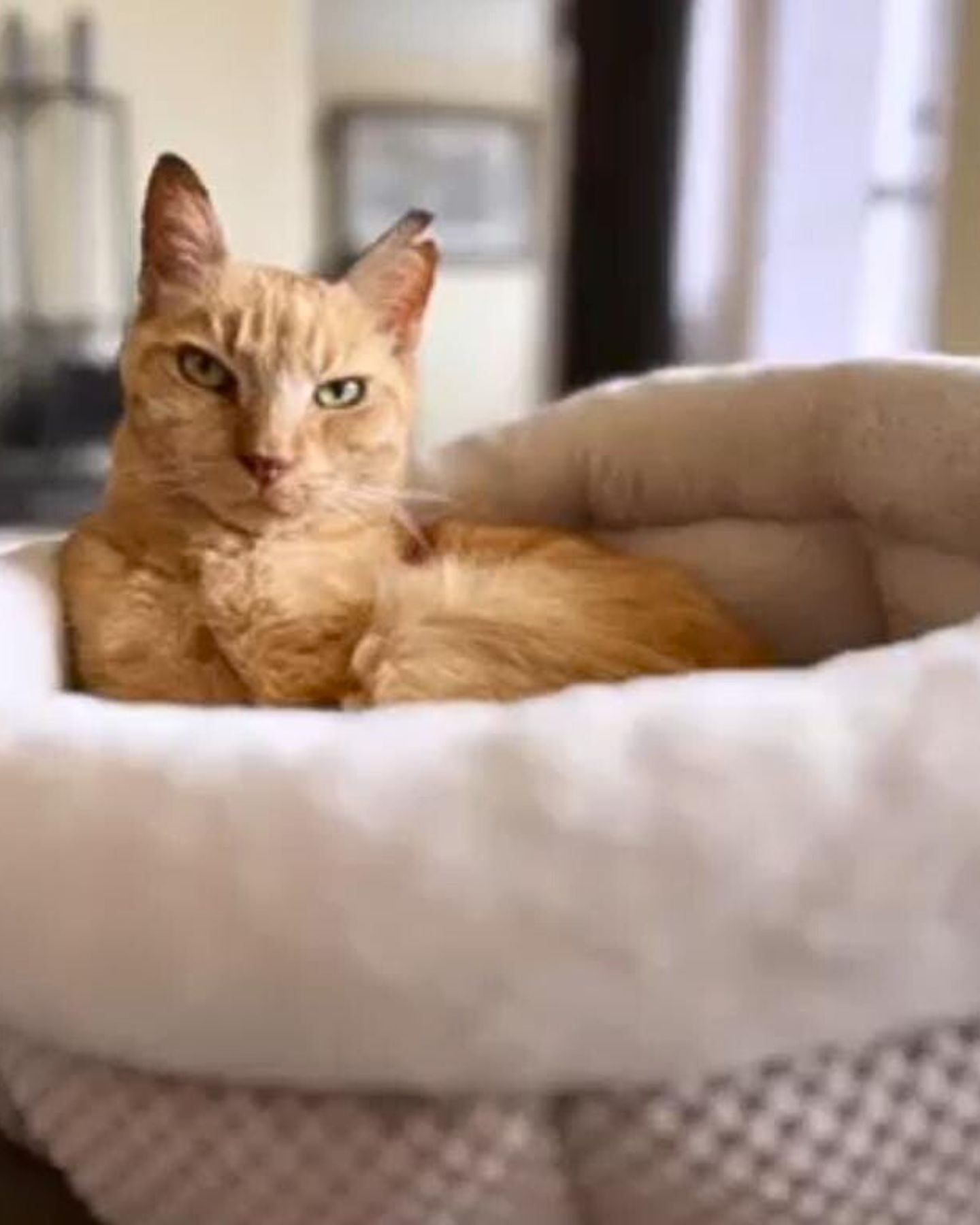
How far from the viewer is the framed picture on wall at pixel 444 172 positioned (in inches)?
150

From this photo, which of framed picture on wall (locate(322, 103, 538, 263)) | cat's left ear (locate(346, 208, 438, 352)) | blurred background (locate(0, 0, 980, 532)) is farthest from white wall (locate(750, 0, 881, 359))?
cat's left ear (locate(346, 208, 438, 352))

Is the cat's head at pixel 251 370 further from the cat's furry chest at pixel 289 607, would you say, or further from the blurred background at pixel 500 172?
the blurred background at pixel 500 172

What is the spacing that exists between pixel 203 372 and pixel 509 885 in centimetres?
40

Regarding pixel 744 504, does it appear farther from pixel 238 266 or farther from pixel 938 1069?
pixel 938 1069

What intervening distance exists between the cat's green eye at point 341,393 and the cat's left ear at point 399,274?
0.04 metres

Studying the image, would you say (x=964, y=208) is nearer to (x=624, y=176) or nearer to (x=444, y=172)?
(x=624, y=176)

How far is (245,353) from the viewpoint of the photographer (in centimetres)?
82

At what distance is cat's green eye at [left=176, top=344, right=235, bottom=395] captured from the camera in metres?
0.83

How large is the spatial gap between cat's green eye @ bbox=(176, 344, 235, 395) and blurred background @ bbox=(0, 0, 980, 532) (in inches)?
46.0

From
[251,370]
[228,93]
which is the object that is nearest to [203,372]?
[251,370]

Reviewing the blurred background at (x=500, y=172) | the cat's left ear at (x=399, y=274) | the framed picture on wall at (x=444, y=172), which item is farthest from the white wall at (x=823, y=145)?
the cat's left ear at (x=399, y=274)

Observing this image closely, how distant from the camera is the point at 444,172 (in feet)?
12.8

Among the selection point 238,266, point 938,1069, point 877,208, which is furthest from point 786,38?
point 938,1069

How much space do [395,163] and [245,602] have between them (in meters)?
3.12
